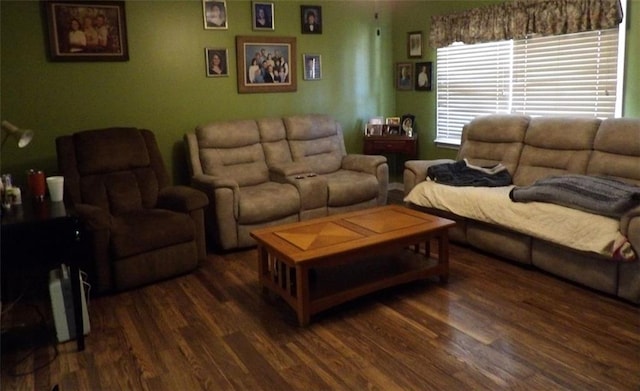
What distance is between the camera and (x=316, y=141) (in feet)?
16.8

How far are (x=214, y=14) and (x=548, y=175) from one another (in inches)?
124

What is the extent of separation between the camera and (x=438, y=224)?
3.22 m

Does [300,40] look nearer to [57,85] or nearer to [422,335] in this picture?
[57,85]

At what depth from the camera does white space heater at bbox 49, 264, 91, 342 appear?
261 cm

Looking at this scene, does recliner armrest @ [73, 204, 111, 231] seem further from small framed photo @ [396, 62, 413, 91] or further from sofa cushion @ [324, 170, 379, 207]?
small framed photo @ [396, 62, 413, 91]

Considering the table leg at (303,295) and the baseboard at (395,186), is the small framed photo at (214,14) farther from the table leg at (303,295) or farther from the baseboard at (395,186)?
the table leg at (303,295)

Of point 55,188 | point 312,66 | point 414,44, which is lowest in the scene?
point 55,188

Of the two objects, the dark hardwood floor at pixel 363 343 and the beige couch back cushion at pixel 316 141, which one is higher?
the beige couch back cushion at pixel 316 141

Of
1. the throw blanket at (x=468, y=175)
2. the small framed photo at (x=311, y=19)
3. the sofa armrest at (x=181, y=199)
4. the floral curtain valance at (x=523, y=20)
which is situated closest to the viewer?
the sofa armrest at (x=181, y=199)

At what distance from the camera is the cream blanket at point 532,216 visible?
2883 mm

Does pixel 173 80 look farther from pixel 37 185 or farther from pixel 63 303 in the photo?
pixel 63 303

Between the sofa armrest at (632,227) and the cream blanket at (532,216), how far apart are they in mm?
28

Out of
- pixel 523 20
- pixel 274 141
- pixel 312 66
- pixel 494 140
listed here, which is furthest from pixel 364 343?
pixel 312 66

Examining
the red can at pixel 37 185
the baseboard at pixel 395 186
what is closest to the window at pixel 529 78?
the baseboard at pixel 395 186
